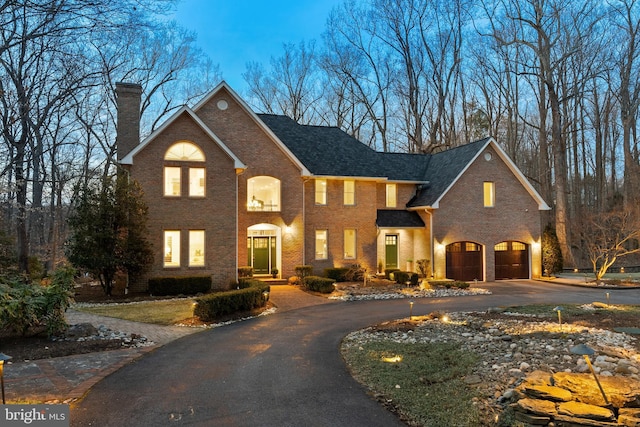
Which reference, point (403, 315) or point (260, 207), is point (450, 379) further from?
point (260, 207)

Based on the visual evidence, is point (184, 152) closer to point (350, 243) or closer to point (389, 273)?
point (350, 243)

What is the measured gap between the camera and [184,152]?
1877 centimetres

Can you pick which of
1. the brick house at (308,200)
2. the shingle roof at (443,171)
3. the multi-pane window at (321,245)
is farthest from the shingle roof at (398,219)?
the multi-pane window at (321,245)

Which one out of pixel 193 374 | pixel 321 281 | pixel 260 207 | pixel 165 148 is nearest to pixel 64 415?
pixel 193 374

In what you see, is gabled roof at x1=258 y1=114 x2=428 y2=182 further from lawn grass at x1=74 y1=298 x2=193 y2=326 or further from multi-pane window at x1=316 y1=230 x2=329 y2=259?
lawn grass at x1=74 y1=298 x2=193 y2=326

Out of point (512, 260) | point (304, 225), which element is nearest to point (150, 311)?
point (304, 225)

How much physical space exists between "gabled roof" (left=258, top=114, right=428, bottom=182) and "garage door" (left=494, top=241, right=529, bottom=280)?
20.4ft

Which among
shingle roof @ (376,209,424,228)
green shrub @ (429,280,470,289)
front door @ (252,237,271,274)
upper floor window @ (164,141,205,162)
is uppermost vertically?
upper floor window @ (164,141,205,162)

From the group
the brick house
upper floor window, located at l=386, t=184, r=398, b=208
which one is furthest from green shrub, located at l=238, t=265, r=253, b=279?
upper floor window, located at l=386, t=184, r=398, b=208

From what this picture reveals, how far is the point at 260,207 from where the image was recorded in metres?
21.4

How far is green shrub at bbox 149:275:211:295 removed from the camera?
17062mm

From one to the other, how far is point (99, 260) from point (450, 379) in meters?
13.9

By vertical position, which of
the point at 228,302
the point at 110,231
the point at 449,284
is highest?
the point at 110,231

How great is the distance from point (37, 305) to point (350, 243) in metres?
16.3
